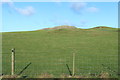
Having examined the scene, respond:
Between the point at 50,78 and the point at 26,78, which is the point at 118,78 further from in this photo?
the point at 26,78

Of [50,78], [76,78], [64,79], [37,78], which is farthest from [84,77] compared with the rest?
[37,78]

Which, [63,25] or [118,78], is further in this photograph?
[63,25]

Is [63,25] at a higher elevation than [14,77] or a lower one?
higher

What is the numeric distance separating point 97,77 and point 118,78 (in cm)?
88

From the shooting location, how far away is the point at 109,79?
7.52 meters

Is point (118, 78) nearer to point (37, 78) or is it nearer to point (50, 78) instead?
point (50, 78)

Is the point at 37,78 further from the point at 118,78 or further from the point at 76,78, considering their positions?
the point at 118,78

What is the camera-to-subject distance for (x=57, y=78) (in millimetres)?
7480

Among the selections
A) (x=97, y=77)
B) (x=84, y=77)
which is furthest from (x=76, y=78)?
(x=97, y=77)

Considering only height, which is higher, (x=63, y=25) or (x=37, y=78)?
(x=63, y=25)

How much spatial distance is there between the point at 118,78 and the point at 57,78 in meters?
2.51

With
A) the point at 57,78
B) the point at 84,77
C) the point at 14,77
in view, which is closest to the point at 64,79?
the point at 57,78

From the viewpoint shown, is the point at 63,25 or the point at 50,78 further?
the point at 63,25

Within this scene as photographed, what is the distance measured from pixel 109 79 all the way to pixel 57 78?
6.77 ft
